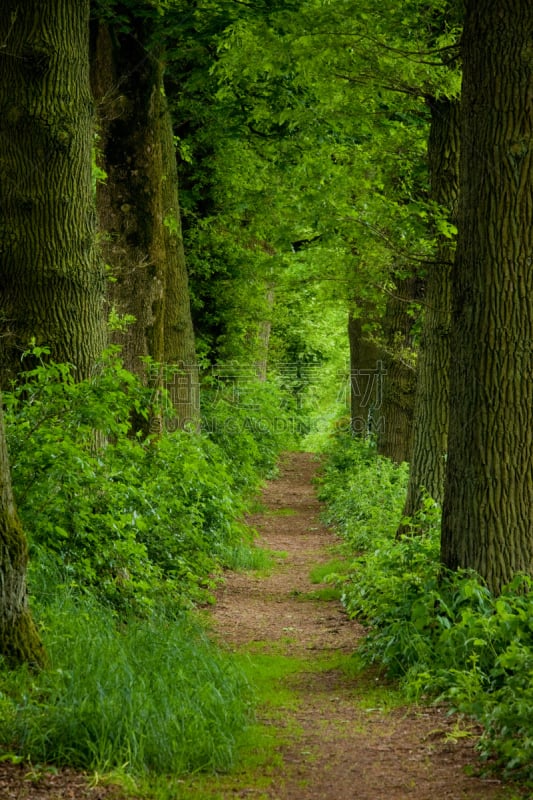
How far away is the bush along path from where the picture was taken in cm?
519

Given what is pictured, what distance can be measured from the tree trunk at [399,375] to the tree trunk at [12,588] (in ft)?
40.2

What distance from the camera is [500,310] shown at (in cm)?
772

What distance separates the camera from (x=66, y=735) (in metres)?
4.96

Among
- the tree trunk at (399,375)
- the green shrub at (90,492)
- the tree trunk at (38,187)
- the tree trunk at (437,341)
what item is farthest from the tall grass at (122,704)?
the tree trunk at (399,375)

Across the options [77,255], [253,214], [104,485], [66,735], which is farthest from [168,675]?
[253,214]

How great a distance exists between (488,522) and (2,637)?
12.8 ft

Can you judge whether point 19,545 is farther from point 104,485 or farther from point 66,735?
point 104,485

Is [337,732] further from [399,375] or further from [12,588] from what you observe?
[399,375]

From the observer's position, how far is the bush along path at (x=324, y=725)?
519cm

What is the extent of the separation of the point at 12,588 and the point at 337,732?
7.52ft

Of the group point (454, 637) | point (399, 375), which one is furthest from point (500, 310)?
point (399, 375)

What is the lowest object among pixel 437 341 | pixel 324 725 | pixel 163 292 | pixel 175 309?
pixel 324 725

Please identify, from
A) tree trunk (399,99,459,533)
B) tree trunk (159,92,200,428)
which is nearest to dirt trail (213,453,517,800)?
tree trunk (399,99,459,533)

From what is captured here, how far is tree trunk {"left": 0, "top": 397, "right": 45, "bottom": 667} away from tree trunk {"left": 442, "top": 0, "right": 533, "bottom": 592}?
367 cm
